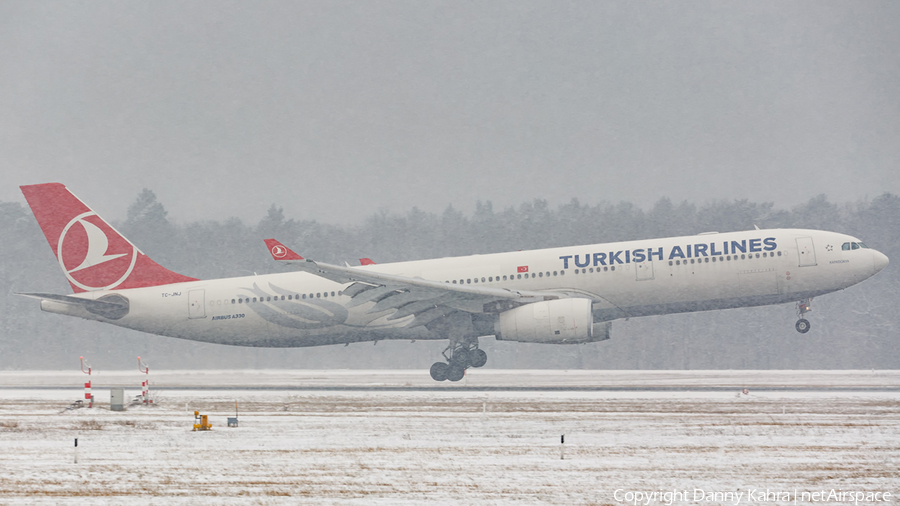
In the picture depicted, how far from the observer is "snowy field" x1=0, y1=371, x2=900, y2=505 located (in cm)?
1184

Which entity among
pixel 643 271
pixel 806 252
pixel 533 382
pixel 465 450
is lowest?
pixel 465 450

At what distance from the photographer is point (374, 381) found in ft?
115

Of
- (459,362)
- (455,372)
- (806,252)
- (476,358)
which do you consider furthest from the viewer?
(455,372)

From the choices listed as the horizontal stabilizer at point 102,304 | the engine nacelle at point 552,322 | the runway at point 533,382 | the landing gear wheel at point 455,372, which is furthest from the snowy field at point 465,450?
the horizontal stabilizer at point 102,304

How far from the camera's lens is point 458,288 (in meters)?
28.0

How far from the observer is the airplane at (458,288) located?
28.0 m

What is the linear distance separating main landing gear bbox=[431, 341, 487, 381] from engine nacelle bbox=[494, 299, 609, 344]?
2.78 meters

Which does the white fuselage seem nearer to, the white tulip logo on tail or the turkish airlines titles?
the turkish airlines titles

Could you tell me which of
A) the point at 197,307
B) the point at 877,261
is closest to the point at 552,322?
the point at 877,261

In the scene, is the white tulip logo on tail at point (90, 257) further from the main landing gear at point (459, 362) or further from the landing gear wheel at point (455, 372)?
the landing gear wheel at point (455, 372)

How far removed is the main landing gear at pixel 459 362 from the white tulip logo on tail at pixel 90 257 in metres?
12.3

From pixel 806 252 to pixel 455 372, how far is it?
1287 cm

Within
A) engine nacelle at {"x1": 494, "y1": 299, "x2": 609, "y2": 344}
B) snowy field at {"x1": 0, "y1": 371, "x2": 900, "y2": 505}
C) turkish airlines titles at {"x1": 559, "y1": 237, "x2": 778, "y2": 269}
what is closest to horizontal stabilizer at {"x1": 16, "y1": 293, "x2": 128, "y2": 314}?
snowy field at {"x1": 0, "y1": 371, "x2": 900, "y2": 505}

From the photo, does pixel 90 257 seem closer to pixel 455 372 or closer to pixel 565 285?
pixel 455 372
